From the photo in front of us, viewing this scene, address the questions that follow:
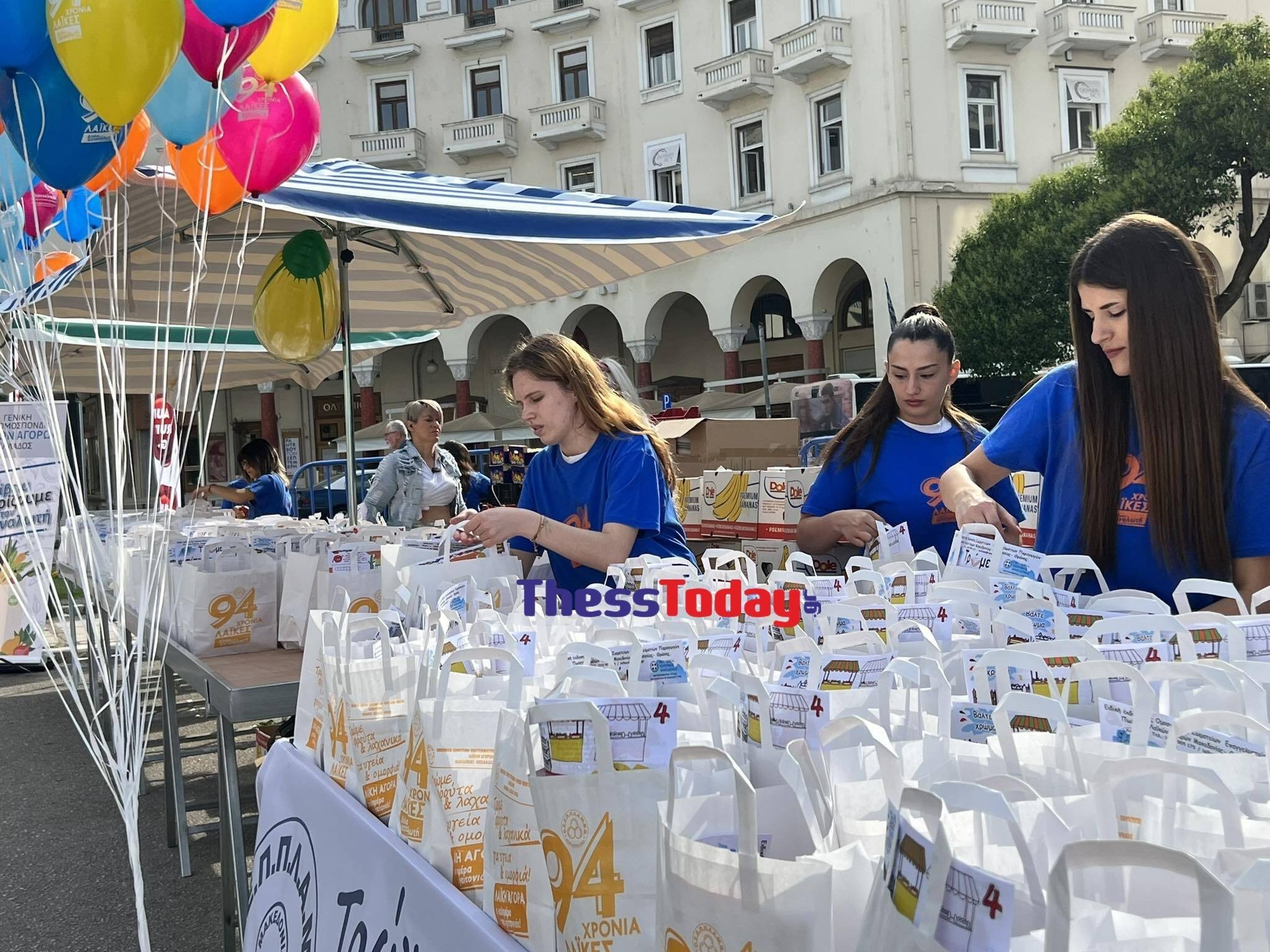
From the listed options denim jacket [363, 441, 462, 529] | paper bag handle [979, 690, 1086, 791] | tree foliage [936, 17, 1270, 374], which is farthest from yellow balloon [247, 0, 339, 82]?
tree foliage [936, 17, 1270, 374]

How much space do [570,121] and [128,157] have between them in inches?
854

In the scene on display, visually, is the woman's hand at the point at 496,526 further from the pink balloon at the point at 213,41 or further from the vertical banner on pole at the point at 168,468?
the pink balloon at the point at 213,41

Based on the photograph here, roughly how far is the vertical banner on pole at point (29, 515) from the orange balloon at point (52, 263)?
2.65 ft

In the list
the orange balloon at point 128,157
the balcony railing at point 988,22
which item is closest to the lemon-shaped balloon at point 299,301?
the orange balloon at point 128,157

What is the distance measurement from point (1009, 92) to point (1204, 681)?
2116 centimetres

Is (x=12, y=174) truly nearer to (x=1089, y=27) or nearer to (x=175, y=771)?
(x=175, y=771)

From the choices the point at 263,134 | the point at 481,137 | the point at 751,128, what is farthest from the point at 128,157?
the point at 481,137

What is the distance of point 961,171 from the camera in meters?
19.6

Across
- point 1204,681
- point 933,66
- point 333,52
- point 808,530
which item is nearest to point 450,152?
point 333,52

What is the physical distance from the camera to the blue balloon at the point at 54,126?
113 inches

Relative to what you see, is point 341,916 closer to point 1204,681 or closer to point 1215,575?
point 1204,681

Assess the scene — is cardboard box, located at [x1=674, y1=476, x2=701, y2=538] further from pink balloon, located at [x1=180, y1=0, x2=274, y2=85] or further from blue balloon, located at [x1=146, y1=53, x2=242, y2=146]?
pink balloon, located at [x1=180, y1=0, x2=274, y2=85]

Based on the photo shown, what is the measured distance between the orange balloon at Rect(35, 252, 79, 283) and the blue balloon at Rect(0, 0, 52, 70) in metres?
2.35

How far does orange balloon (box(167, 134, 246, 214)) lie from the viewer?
11.5ft
